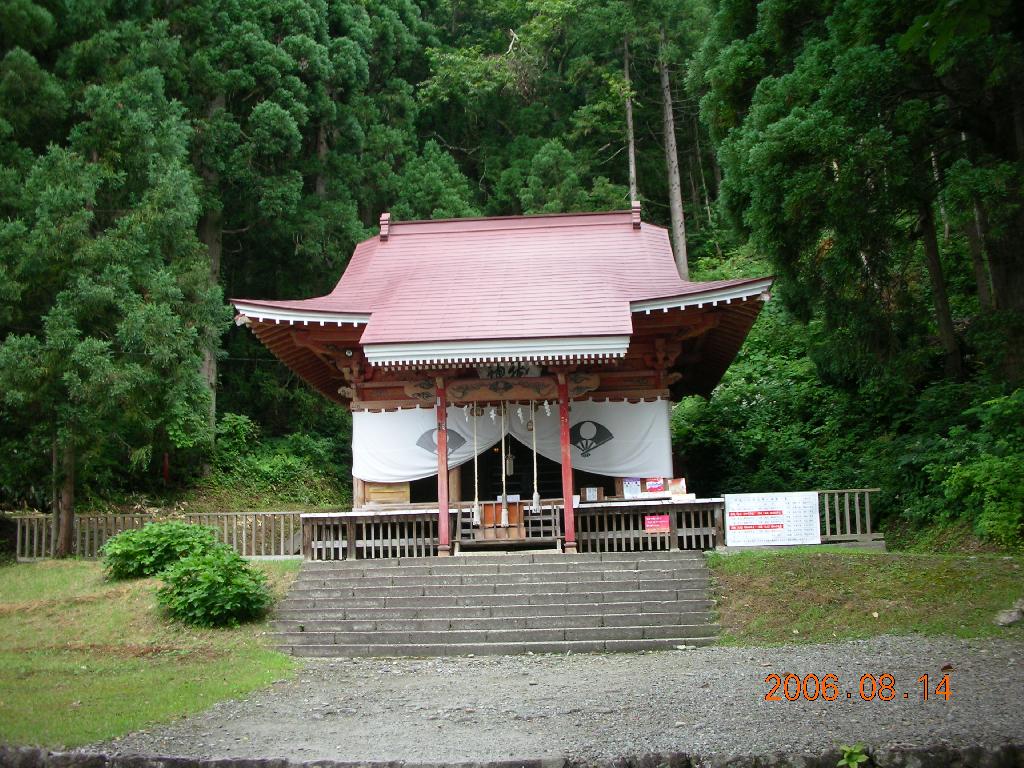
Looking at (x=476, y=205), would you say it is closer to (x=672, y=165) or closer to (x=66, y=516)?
(x=672, y=165)

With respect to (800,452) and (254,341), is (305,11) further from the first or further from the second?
(800,452)

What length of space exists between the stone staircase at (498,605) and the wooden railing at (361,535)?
444 millimetres

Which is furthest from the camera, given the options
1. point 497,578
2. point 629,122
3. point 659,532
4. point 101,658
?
point 629,122

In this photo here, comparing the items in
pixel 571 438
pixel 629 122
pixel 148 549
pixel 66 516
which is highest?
pixel 629 122

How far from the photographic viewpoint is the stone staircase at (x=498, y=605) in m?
9.93

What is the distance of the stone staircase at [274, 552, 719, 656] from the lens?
9.93 metres

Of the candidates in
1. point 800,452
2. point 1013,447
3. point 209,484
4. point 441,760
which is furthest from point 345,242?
point 441,760

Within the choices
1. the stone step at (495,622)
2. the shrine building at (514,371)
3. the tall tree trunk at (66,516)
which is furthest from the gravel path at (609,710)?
the tall tree trunk at (66,516)

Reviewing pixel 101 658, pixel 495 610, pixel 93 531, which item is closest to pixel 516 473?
pixel 495 610

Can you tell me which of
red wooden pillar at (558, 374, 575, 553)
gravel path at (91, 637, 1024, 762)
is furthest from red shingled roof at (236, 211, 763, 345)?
gravel path at (91, 637, 1024, 762)

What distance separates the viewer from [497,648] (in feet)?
32.2

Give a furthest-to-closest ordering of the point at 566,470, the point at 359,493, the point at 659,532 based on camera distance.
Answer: the point at 359,493, the point at 566,470, the point at 659,532

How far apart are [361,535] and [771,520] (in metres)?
5.50

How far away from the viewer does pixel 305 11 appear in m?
23.0
